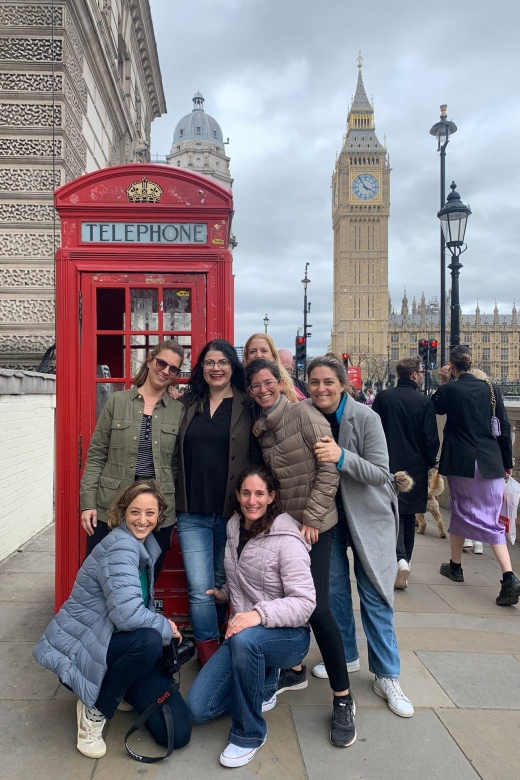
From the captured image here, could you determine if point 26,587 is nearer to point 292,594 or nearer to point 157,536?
point 157,536

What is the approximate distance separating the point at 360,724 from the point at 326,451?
141 centimetres

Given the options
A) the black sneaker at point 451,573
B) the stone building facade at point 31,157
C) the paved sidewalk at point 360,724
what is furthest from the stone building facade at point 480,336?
the paved sidewalk at point 360,724

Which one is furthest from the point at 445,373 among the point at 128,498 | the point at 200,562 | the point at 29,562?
the point at 29,562

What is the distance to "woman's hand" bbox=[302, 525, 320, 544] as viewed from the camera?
9.60 feet

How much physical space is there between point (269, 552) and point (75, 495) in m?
1.40

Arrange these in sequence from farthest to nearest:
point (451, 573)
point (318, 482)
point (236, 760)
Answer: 1. point (451, 573)
2. point (318, 482)
3. point (236, 760)

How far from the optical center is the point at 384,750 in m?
2.68

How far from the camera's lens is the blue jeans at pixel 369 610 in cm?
312

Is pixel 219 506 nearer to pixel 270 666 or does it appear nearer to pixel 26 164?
pixel 270 666

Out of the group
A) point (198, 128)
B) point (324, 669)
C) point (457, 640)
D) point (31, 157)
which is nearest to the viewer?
point (324, 669)

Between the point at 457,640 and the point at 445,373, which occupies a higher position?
the point at 445,373

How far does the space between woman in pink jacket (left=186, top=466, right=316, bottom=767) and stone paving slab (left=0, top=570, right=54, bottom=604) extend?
7.31 feet

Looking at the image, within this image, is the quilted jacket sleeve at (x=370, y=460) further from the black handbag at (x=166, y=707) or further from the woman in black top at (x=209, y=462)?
the black handbag at (x=166, y=707)

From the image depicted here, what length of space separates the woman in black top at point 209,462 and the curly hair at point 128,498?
11.5 inches
